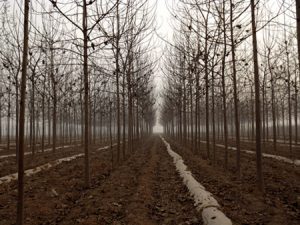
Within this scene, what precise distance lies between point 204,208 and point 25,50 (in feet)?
11.2

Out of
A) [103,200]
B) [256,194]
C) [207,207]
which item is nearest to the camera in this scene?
[207,207]

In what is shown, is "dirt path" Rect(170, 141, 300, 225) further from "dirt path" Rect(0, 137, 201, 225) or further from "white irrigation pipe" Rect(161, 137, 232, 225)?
"dirt path" Rect(0, 137, 201, 225)

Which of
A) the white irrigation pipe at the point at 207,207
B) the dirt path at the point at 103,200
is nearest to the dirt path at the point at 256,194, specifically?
the white irrigation pipe at the point at 207,207

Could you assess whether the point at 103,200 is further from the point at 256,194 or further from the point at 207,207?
the point at 256,194

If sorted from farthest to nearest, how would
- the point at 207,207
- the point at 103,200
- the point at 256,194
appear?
1. the point at 256,194
2. the point at 103,200
3. the point at 207,207

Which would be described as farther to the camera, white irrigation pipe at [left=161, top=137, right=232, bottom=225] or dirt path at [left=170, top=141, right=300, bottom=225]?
dirt path at [left=170, top=141, right=300, bottom=225]

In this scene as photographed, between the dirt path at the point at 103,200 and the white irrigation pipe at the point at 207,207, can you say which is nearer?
the white irrigation pipe at the point at 207,207

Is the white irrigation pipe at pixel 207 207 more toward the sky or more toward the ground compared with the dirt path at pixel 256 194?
more toward the sky

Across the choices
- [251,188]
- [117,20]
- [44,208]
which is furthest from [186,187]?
[117,20]

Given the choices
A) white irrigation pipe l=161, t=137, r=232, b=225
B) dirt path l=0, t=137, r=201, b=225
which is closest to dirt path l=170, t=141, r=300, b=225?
white irrigation pipe l=161, t=137, r=232, b=225

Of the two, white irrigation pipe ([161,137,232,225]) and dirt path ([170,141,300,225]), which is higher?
white irrigation pipe ([161,137,232,225])

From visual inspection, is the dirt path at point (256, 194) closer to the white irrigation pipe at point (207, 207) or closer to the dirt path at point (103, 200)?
the white irrigation pipe at point (207, 207)

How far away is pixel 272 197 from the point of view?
586 centimetres

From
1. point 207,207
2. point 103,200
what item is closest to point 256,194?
point 207,207
